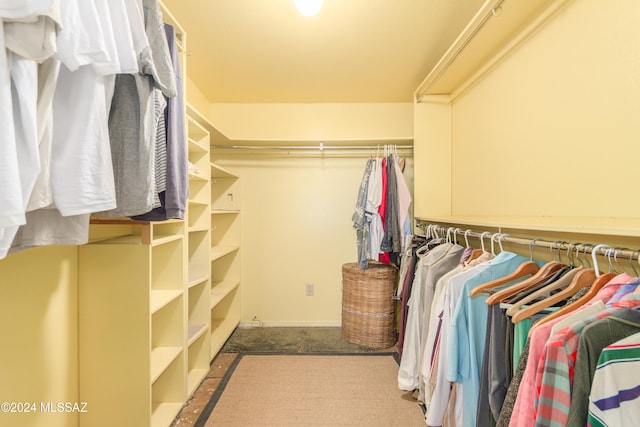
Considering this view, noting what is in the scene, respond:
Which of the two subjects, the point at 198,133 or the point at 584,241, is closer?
the point at 584,241

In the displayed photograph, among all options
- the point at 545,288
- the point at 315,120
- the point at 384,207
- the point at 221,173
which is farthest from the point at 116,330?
the point at 315,120

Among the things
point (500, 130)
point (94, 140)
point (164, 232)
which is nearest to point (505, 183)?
point (500, 130)

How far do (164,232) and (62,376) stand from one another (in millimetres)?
795

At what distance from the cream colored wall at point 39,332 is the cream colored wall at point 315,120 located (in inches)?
79.6

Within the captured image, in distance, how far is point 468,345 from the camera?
3.92ft

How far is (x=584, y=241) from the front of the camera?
1.19m

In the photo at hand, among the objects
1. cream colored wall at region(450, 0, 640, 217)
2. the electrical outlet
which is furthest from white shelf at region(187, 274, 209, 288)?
cream colored wall at region(450, 0, 640, 217)

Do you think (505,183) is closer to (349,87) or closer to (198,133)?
(349,87)

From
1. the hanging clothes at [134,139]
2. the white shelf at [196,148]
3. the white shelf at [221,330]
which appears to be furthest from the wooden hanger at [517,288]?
the white shelf at [221,330]

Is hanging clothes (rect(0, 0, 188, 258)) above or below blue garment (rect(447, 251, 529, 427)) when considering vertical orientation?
above

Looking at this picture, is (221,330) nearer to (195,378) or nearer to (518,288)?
(195,378)

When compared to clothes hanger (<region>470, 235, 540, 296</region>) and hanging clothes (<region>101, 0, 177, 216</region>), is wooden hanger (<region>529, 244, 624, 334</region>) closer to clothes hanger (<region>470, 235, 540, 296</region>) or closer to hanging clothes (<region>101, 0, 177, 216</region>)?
clothes hanger (<region>470, 235, 540, 296</region>)

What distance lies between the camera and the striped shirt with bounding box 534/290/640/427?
70 cm

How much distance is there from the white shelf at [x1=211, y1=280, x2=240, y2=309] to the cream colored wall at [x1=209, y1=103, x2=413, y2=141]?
154 cm
